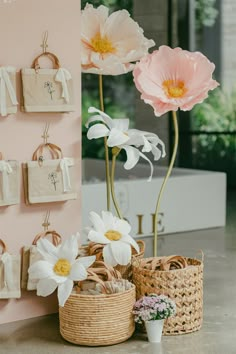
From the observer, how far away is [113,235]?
424cm

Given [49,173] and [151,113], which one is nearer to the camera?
[49,173]

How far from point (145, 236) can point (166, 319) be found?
2.90 metres

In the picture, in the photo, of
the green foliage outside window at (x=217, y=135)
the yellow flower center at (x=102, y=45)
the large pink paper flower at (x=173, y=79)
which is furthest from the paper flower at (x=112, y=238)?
the green foliage outside window at (x=217, y=135)

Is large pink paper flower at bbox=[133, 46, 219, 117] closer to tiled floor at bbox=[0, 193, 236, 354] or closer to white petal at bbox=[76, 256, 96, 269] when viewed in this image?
white petal at bbox=[76, 256, 96, 269]

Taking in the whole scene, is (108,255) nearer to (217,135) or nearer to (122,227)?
(122,227)

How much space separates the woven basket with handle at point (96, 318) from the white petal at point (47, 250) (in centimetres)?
19

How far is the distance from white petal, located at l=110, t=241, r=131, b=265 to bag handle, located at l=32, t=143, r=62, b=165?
56cm

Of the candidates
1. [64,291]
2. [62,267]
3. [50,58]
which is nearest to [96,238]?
[62,267]

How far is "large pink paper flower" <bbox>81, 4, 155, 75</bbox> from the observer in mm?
4539

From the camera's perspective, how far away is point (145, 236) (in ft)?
23.0

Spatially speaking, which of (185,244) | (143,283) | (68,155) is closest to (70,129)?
(68,155)

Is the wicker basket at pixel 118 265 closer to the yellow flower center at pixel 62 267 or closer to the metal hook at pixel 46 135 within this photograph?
the yellow flower center at pixel 62 267

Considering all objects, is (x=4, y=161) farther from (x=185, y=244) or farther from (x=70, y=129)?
(x=185, y=244)

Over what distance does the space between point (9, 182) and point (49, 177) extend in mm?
227
